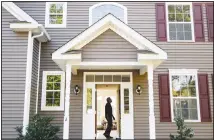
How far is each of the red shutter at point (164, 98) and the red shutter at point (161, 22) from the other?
1524 millimetres

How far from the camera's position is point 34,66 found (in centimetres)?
898

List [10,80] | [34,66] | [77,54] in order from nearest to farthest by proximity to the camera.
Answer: [77,54] < [10,80] < [34,66]

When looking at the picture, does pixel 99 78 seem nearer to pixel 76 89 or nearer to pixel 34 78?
pixel 76 89

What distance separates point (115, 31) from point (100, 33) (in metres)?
0.45

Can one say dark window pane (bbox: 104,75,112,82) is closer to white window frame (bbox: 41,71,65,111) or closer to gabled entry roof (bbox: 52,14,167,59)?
white window frame (bbox: 41,71,65,111)

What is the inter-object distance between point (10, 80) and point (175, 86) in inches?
227

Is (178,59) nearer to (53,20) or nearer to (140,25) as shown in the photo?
(140,25)

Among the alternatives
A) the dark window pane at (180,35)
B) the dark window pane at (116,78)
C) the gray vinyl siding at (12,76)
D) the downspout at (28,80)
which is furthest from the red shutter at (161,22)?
the gray vinyl siding at (12,76)

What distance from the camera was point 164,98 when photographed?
948 cm

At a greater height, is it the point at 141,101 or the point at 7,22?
the point at 7,22

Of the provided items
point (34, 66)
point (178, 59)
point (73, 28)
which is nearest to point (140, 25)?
point (178, 59)

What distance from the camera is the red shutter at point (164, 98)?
9363 millimetres

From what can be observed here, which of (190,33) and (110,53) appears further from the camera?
(190,33)

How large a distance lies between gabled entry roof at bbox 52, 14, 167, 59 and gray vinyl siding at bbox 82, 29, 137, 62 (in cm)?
13
